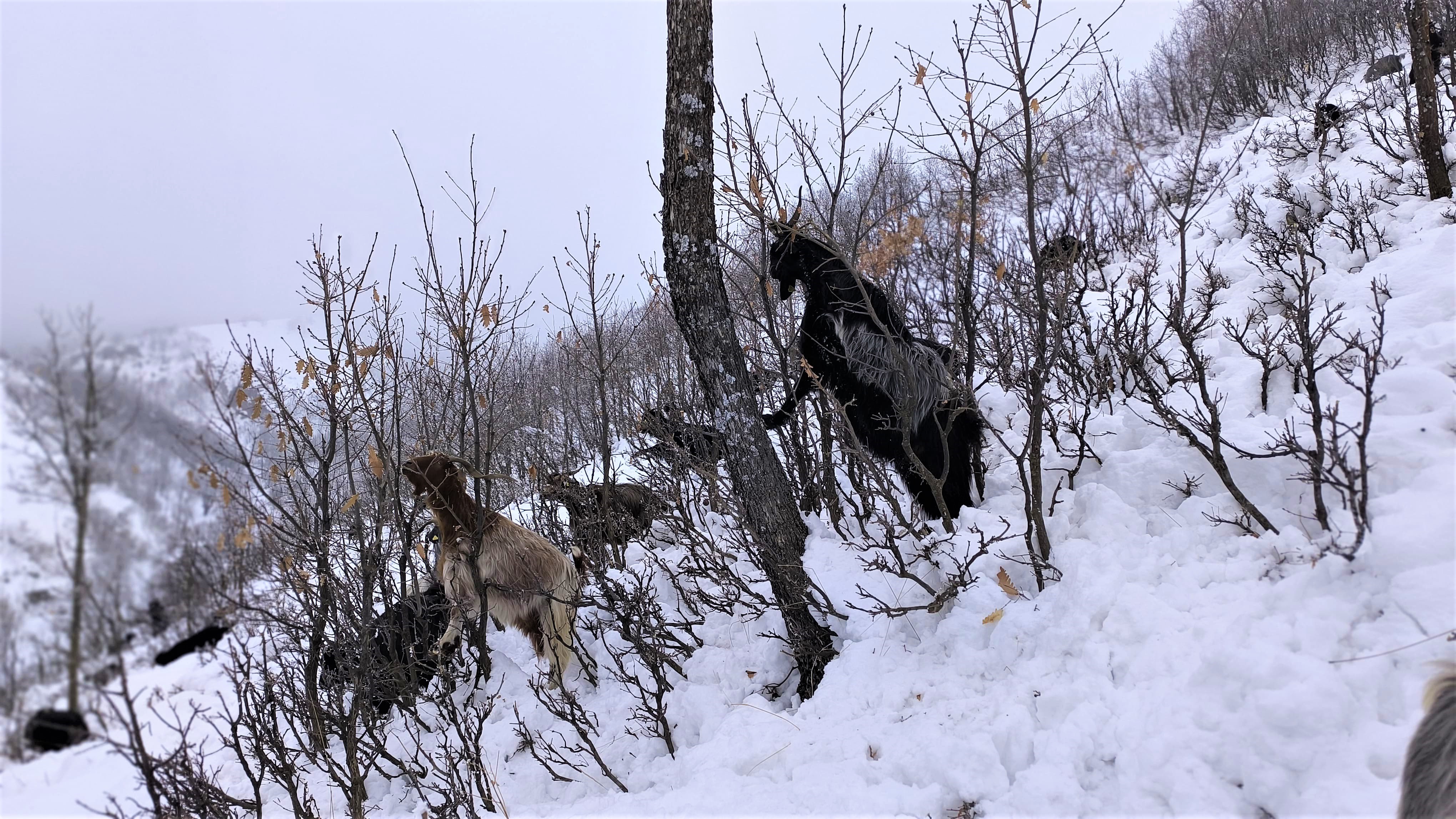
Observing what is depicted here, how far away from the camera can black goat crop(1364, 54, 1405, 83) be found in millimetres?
8844

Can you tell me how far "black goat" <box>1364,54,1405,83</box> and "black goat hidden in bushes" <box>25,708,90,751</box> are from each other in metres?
13.1

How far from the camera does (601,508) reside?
5.10m

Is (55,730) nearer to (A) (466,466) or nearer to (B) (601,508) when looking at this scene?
(A) (466,466)

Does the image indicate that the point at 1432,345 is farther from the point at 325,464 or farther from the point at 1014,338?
the point at 325,464

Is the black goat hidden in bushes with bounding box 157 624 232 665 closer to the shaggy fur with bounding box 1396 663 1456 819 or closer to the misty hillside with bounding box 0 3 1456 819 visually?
the misty hillside with bounding box 0 3 1456 819

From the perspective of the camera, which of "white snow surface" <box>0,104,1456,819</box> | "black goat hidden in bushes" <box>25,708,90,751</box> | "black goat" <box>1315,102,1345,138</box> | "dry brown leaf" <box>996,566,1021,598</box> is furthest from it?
"black goat" <box>1315,102,1345,138</box>

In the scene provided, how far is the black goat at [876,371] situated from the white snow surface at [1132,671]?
0.37m

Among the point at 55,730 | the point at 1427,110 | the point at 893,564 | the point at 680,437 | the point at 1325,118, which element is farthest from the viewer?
the point at 1325,118

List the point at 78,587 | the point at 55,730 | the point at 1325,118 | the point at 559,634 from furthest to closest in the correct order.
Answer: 1. the point at 1325,118
2. the point at 559,634
3. the point at 55,730
4. the point at 78,587

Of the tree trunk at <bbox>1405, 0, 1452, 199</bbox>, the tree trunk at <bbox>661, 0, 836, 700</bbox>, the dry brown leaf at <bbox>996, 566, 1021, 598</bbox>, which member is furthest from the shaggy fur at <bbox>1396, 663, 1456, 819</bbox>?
the tree trunk at <bbox>1405, 0, 1452, 199</bbox>

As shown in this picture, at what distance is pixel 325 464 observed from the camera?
3.95 metres

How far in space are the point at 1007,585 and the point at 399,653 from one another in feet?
11.8

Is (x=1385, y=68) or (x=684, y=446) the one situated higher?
(x=1385, y=68)

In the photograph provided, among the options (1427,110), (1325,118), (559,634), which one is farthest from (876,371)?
(1325,118)
